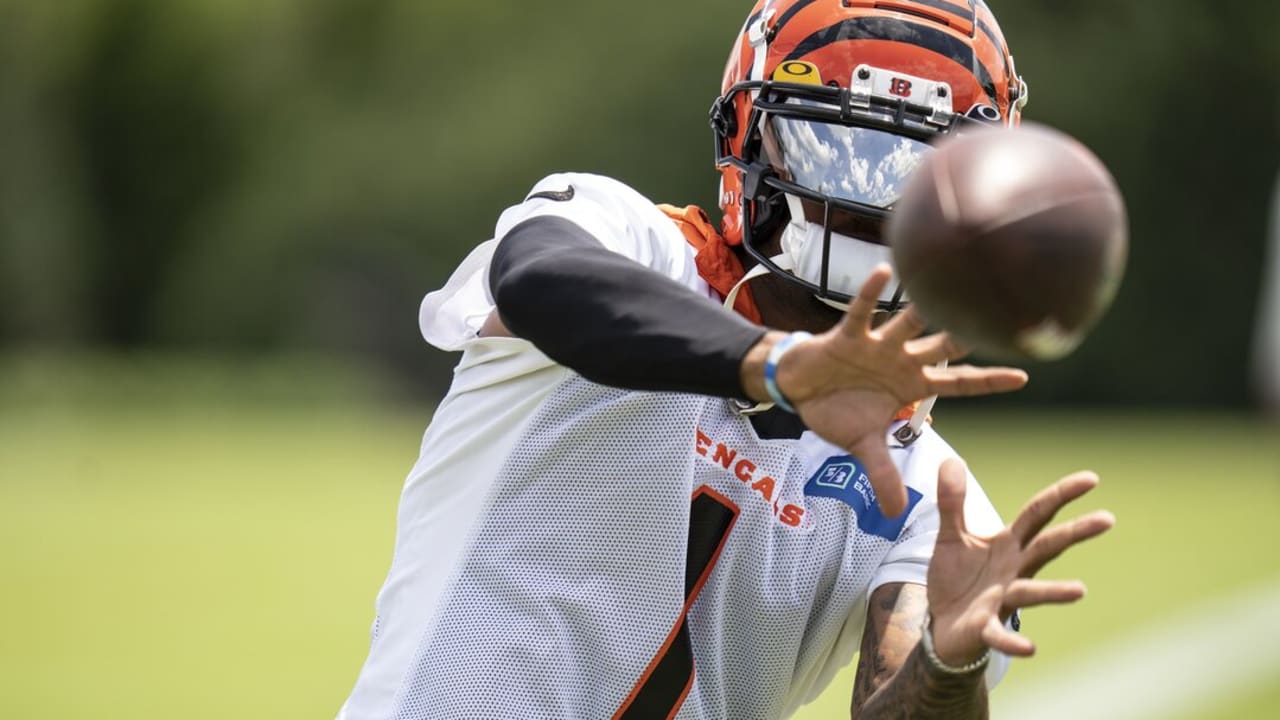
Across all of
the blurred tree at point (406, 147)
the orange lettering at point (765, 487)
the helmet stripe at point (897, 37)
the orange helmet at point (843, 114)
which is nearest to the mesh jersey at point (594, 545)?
the orange lettering at point (765, 487)

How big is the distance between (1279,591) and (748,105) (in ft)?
24.3

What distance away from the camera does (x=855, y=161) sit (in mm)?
2980

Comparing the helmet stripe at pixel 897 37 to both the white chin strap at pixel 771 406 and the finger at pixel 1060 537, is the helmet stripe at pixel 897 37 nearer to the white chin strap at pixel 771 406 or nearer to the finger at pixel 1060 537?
the white chin strap at pixel 771 406

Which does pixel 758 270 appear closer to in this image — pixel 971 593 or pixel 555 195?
pixel 555 195

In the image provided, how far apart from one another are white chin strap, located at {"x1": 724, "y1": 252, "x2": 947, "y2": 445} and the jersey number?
17cm

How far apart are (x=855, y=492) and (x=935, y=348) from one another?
30.7 inches

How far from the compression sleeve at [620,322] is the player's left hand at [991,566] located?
0.51 m

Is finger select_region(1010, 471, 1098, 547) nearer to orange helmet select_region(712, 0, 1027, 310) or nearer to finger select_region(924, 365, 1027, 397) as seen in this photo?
finger select_region(924, 365, 1027, 397)

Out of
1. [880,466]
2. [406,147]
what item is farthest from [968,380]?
[406,147]

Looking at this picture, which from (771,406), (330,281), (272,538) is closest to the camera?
(771,406)

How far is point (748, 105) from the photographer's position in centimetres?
322

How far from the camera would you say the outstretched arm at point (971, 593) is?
2502mm

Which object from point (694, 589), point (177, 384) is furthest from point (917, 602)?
point (177, 384)

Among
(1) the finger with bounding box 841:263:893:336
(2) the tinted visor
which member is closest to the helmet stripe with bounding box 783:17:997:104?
(2) the tinted visor
